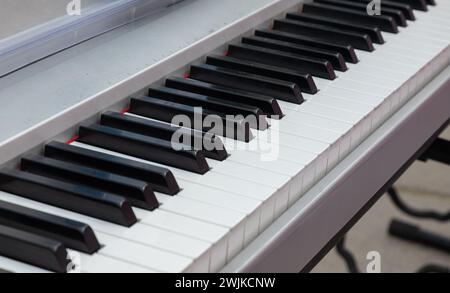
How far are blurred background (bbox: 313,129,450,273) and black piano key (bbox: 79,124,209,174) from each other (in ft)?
6.31

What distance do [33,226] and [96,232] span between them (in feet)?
0.27

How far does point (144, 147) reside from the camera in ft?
4.64

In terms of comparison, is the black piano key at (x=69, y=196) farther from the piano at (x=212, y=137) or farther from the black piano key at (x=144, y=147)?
the black piano key at (x=144, y=147)

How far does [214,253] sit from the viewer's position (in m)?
1.18

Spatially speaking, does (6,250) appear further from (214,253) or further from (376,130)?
(376,130)

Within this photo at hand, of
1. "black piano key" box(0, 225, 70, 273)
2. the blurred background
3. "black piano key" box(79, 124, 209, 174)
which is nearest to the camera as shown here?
"black piano key" box(0, 225, 70, 273)

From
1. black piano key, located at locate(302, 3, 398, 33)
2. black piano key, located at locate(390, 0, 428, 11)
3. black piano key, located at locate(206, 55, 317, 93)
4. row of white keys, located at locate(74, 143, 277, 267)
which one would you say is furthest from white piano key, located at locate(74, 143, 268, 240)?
black piano key, located at locate(390, 0, 428, 11)

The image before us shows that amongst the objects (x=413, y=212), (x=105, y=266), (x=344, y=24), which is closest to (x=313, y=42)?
(x=344, y=24)

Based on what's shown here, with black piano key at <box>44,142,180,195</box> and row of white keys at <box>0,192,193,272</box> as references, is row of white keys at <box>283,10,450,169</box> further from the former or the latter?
row of white keys at <box>0,192,193,272</box>

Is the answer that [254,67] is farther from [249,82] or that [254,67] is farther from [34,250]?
[34,250]

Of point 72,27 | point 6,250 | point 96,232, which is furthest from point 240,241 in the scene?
point 72,27

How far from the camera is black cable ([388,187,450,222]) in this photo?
→ 10.1 feet

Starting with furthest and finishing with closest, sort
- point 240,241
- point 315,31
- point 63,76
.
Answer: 1. point 315,31
2. point 63,76
3. point 240,241

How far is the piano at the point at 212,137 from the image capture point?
1190 mm
